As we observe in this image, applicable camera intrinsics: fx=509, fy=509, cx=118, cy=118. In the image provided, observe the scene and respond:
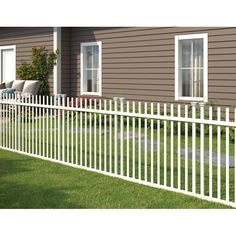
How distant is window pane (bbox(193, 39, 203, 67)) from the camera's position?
13.5 metres

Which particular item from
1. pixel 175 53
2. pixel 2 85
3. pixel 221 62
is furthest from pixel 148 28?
pixel 2 85

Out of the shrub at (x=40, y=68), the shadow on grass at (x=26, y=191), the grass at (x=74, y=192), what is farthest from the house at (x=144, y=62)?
the shadow on grass at (x=26, y=191)

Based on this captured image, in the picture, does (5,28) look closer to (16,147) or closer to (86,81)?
(86,81)

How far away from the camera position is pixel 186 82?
13.9 meters

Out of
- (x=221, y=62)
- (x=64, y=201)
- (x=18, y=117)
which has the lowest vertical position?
(x=64, y=201)

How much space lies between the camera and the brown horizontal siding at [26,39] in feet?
62.2

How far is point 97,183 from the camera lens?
22.5 ft

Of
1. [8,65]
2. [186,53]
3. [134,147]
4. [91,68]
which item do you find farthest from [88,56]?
[134,147]

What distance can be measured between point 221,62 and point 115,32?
14.7 feet

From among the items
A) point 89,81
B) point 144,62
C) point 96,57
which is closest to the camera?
point 144,62

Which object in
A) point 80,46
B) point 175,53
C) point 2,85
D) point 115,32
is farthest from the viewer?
point 2,85

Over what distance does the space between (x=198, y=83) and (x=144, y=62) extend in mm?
2151

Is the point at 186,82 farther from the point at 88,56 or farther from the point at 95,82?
the point at 88,56
